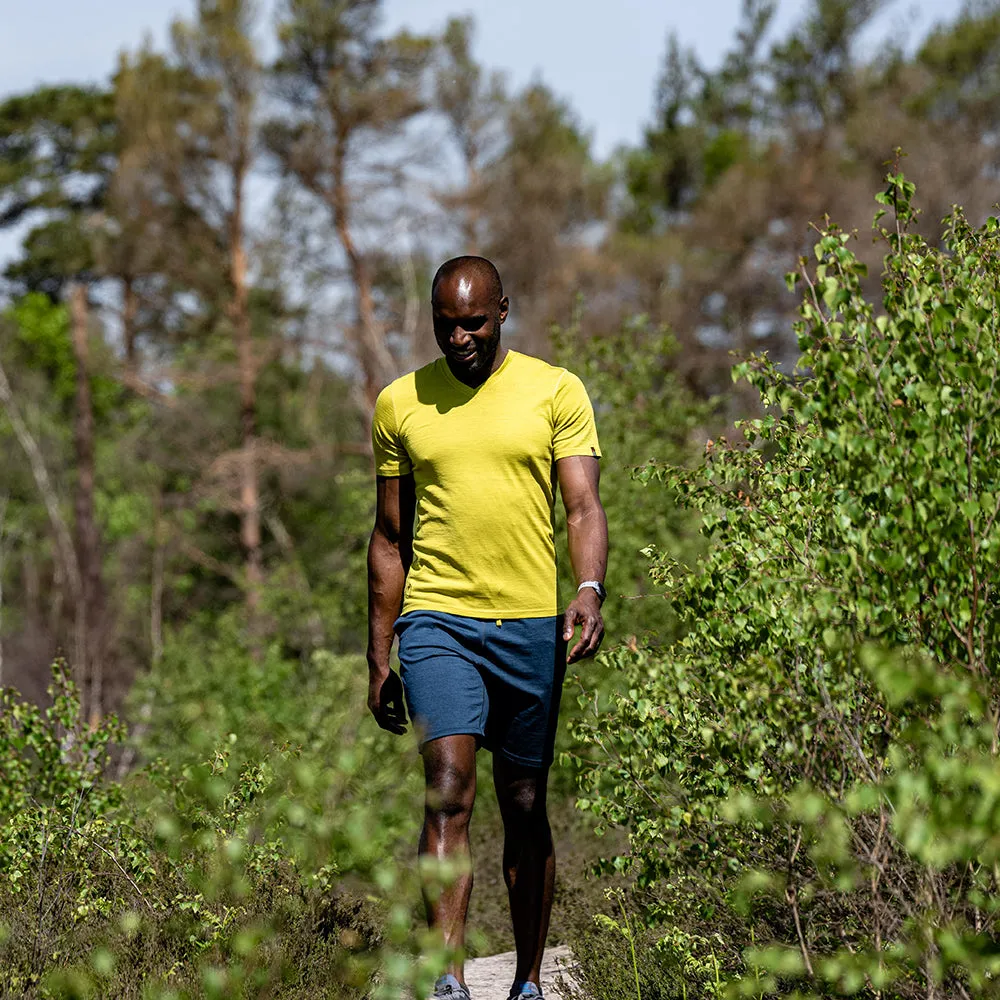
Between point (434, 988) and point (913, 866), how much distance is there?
1.25 m

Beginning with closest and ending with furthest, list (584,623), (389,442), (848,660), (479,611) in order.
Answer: (848,660) → (584,623) → (479,611) → (389,442)

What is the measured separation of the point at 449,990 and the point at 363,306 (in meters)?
20.8

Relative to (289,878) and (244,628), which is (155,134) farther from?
(289,878)

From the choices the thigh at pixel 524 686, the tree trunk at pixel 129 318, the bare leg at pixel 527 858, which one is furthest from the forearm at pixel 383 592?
the tree trunk at pixel 129 318

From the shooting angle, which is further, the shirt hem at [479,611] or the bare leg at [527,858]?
the bare leg at [527,858]

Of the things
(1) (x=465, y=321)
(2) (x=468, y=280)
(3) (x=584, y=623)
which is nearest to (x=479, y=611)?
(3) (x=584, y=623)

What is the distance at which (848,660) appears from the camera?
3.25 meters

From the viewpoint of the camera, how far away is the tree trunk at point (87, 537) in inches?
957

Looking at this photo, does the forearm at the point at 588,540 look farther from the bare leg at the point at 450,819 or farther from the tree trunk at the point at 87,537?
the tree trunk at the point at 87,537

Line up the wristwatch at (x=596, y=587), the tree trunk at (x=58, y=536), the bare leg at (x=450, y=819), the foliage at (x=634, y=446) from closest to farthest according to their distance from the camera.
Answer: the bare leg at (x=450, y=819), the wristwatch at (x=596, y=587), the foliage at (x=634, y=446), the tree trunk at (x=58, y=536)

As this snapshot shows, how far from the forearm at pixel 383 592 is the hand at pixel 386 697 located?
0.03m

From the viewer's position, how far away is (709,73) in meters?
39.4

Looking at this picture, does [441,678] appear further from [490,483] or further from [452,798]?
[490,483]

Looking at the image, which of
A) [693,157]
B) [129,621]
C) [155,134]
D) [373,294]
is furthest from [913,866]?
[693,157]
